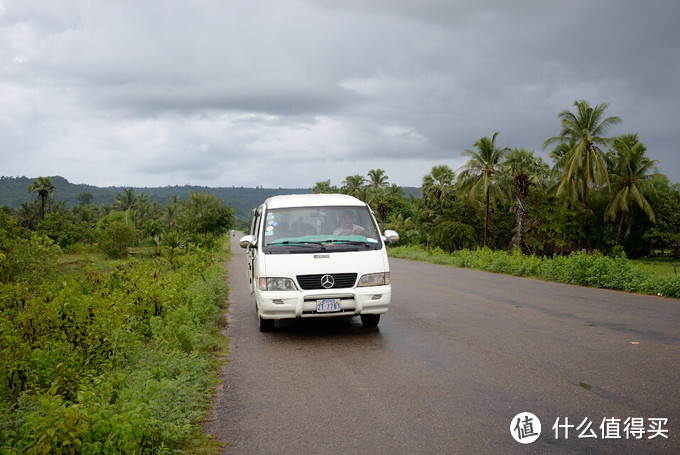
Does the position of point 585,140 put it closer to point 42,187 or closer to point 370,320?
point 370,320

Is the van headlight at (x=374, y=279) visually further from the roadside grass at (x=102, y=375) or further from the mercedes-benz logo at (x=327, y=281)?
the roadside grass at (x=102, y=375)

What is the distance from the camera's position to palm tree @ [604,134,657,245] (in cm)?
4484

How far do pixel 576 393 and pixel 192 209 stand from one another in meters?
47.0

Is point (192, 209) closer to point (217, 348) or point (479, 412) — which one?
point (217, 348)

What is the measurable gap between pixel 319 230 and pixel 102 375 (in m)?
4.20

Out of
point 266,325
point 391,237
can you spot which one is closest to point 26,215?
point 266,325

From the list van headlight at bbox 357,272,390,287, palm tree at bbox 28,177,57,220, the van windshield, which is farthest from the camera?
palm tree at bbox 28,177,57,220

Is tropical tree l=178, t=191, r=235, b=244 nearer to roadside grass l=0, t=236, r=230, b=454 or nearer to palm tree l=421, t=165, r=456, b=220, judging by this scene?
palm tree l=421, t=165, r=456, b=220

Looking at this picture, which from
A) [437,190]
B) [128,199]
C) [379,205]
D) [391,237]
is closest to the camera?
[391,237]

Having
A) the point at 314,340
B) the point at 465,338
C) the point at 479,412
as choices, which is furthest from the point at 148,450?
the point at 465,338

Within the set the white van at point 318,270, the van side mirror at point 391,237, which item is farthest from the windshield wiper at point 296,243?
the van side mirror at point 391,237

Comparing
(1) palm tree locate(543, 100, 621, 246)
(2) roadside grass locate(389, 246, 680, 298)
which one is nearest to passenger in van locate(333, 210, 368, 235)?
(2) roadside grass locate(389, 246, 680, 298)

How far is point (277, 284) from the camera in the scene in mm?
7297

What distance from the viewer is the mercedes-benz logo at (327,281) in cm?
725
